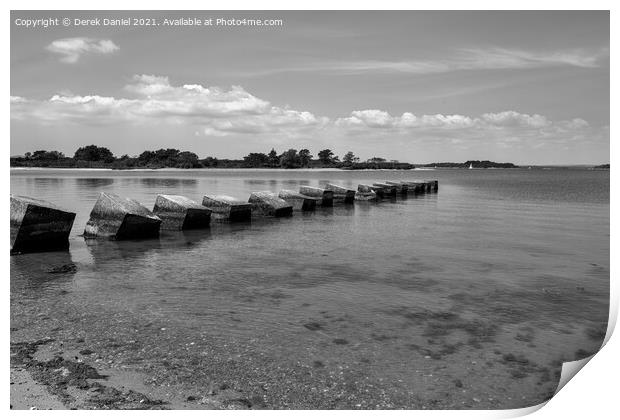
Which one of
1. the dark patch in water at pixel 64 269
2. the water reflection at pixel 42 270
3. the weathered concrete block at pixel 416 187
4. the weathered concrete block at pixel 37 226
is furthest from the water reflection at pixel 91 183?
the dark patch in water at pixel 64 269

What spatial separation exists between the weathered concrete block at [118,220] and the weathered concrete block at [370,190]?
17.7 m

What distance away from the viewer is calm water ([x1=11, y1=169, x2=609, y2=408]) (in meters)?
4.91

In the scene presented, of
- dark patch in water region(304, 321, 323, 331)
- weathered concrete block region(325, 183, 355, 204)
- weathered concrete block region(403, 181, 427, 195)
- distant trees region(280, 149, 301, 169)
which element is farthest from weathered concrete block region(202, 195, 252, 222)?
distant trees region(280, 149, 301, 169)

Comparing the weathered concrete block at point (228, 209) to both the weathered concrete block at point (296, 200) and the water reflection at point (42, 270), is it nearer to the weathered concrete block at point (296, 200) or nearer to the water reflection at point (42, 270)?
the weathered concrete block at point (296, 200)

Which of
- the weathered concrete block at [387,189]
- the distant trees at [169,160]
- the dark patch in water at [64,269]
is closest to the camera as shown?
the dark patch in water at [64,269]

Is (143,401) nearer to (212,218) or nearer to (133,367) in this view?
(133,367)

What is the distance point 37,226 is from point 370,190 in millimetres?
21298

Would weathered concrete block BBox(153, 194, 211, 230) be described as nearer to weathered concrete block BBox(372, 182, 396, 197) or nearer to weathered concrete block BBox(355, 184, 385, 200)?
weathered concrete block BBox(355, 184, 385, 200)

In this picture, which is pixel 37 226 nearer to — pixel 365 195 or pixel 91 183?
pixel 365 195

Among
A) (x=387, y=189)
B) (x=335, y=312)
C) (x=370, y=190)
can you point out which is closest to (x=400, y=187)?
(x=387, y=189)

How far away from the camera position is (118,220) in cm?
1251

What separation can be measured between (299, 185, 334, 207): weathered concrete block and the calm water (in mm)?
10804

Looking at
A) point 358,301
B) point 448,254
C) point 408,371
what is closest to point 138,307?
point 358,301

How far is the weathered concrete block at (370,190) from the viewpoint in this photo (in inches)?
1155
